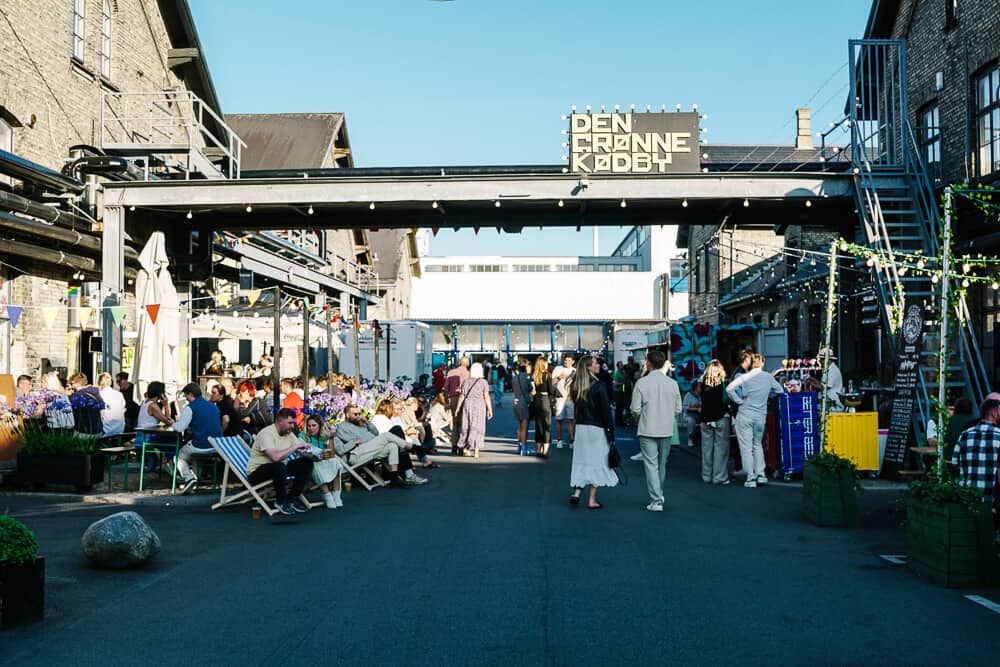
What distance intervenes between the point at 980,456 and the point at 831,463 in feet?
7.08

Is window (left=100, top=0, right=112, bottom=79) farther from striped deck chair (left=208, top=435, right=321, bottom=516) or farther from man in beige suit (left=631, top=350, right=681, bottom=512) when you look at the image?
man in beige suit (left=631, top=350, right=681, bottom=512)

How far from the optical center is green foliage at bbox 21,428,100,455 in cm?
1358

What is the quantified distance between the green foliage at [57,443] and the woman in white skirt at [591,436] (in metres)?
6.35

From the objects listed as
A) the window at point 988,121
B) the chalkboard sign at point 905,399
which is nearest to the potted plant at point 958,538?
the chalkboard sign at point 905,399

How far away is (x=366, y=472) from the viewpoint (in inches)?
597

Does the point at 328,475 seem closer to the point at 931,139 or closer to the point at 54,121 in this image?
the point at 54,121

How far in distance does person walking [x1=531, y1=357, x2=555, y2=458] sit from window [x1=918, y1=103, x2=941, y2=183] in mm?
8585

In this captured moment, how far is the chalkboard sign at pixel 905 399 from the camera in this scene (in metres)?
14.8

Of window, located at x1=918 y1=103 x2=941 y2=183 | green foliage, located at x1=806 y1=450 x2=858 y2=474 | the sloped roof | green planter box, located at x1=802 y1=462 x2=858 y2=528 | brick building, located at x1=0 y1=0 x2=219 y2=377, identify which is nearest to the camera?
green planter box, located at x1=802 y1=462 x2=858 y2=528

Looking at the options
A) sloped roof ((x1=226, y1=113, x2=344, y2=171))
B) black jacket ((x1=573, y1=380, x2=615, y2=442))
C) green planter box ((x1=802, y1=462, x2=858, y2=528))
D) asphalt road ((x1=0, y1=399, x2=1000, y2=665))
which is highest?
sloped roof ((x1=226, y1=113, x2=344, y2=171))

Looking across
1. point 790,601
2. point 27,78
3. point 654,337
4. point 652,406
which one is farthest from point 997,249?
point 27,78

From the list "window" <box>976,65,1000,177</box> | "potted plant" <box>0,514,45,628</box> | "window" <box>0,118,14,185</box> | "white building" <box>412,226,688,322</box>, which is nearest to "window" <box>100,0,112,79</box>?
"window" <box>0,118,14,185</box>

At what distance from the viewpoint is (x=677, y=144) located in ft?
69.5

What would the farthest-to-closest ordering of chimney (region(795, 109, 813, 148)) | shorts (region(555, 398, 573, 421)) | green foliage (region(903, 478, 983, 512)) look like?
chimney (region(795, 109, 813, 148)), shorts (region(555, 398, 573, 421)), green foliage (region(903, 478, 983, 512))
